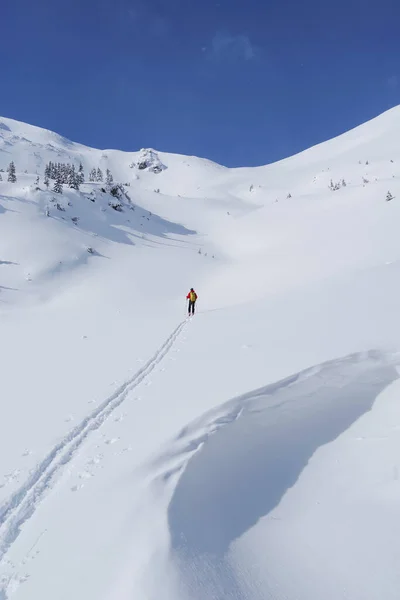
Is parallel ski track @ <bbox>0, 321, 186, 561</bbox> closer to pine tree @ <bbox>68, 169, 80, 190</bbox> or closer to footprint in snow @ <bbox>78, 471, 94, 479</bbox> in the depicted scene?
footprint in snow @ <bbox>78, 471, 94, 479</bbox>

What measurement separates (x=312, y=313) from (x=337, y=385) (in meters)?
5.27

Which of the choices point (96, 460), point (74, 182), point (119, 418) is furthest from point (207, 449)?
point (74, 182)

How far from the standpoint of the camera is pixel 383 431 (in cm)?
545

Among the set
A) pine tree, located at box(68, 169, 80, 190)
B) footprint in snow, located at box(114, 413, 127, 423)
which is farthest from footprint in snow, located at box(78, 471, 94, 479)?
pine tree, located at box(68, 169, 80, 190)

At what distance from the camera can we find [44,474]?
4809 mm

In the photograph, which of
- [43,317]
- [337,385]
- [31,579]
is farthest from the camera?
[43,317]

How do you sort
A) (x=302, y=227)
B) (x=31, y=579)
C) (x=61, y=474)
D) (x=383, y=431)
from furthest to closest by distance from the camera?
(x=302, y=227), (x=383, y=431), (x=61, y=474), (x=31, y=579)

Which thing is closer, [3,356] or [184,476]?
[184,476]

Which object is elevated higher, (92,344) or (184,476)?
(92,344)

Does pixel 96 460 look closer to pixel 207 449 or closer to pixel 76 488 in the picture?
pixel 76 488

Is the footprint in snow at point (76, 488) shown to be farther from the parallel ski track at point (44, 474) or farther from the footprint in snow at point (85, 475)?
the parallel ski track at point (44, 474)

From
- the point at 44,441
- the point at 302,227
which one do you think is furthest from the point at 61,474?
the point at 302,227

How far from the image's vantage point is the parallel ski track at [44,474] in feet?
12.7

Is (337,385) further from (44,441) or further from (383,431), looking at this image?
(44,441)
